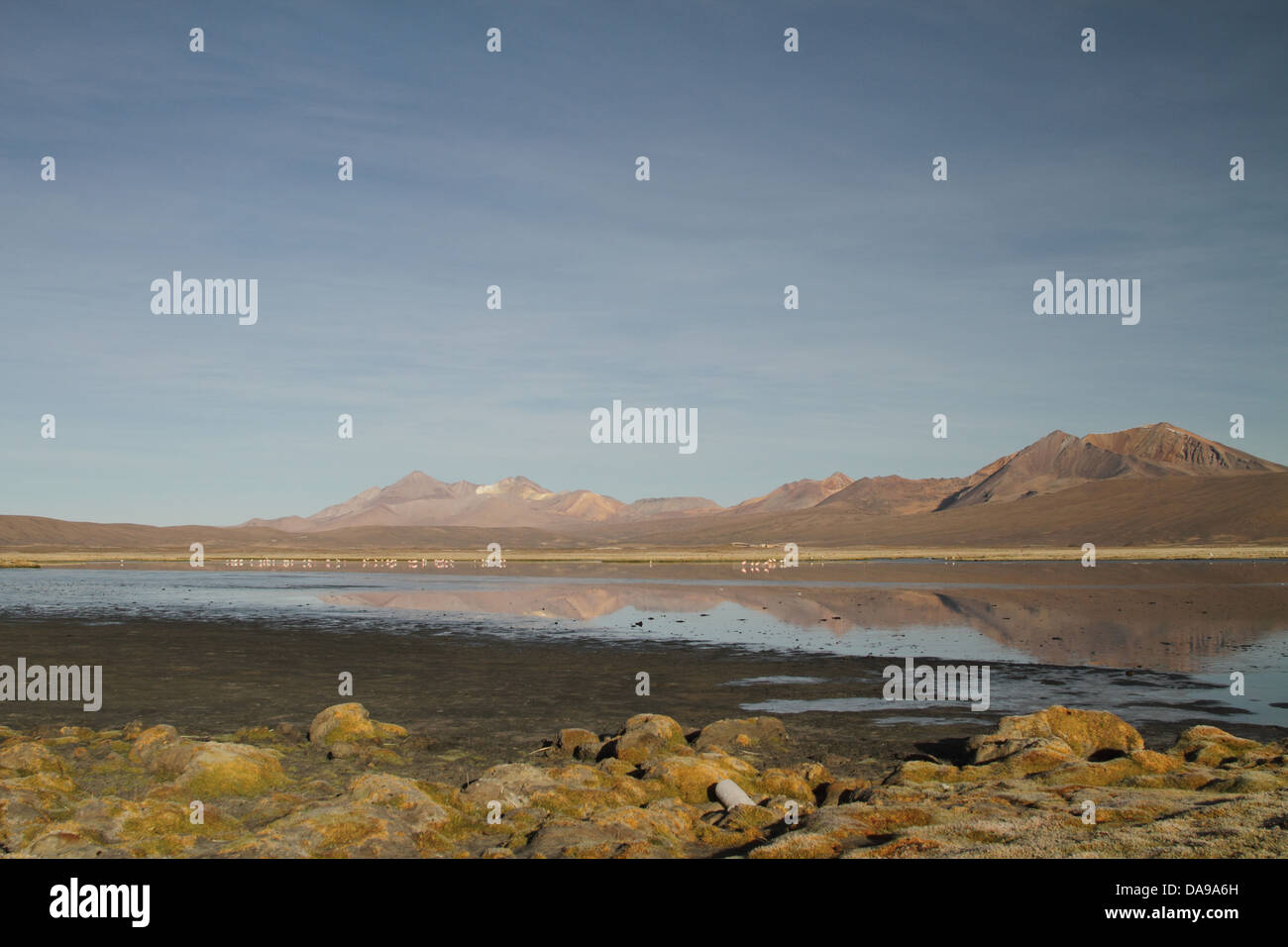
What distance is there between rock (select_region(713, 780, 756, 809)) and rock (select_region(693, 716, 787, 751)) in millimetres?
2843

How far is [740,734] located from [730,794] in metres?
4.00

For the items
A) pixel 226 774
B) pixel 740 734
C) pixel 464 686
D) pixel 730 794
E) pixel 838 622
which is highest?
pixel 226 774

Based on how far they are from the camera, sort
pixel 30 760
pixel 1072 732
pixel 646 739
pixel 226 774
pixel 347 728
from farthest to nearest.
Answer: pixel 347 728, pixel 1072 732, pixel 646 739, pixel 30 760, pixel 226 774

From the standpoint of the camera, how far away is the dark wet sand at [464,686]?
17406 mm

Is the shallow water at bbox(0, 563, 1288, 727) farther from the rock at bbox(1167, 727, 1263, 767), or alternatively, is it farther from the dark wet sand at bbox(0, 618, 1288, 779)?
the rock at bbox(1167, 727, 1263, 767)

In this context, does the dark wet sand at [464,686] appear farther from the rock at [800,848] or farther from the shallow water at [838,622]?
the rock at [800,848]

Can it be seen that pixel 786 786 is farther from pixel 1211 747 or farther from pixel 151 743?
pixel 151 743

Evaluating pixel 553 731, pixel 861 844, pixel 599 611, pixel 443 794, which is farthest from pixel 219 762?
pixel 599 611

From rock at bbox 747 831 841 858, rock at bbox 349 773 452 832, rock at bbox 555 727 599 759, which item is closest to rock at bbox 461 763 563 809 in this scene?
rock at bbox 349 773 452 832

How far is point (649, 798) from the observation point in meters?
12.3

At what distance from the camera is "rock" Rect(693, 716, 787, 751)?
15727 mm

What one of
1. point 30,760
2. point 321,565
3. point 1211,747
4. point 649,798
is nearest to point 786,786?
point 649,798

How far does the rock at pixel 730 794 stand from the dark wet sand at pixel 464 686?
317 cm
